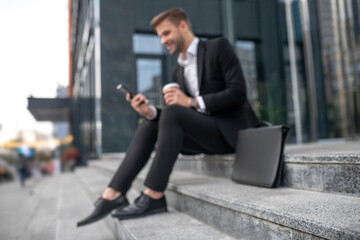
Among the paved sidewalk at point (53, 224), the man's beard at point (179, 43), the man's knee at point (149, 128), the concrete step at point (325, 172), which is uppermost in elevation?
the man's beard at point (179, 43)

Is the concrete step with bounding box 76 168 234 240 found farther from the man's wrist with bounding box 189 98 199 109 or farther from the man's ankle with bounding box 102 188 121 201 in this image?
the man's wrist with bounding box 189 98 199 109

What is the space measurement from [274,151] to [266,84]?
4.94m

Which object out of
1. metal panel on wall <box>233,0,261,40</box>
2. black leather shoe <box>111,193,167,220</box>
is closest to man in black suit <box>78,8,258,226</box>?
black leather shoe <box>111,193,167,220</box>

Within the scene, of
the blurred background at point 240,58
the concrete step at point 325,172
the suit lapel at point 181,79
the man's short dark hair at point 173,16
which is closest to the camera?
the concrete step at point 325,172

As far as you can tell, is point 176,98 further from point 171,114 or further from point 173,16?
point 173,16

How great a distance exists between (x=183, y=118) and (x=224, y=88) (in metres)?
0.49

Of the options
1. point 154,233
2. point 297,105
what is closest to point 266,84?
point 297,105

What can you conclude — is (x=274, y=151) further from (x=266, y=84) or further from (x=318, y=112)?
(x=266, y=84)

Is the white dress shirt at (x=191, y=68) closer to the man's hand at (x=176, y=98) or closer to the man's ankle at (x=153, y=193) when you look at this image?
the man's hand at (x=176, y=98)

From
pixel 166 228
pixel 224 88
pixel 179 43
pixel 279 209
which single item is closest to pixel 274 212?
pixel 279 209

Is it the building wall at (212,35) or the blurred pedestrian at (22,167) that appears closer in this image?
the building wall at (212,35)

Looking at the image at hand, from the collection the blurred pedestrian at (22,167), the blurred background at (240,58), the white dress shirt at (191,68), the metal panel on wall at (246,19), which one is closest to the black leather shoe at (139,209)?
the white dress shirt at (191,68)

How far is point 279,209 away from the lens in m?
1.03

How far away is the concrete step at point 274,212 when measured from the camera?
0.85 metres
